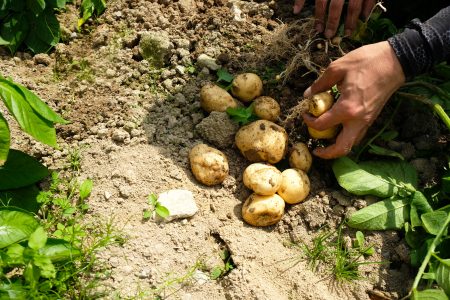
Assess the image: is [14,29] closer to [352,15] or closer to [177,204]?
[177,204]

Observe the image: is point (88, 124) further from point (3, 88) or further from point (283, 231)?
point (283, 231)

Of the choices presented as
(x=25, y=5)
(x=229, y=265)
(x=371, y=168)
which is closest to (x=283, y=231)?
(x=229, y=265)

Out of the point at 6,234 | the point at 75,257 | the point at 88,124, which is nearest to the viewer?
the point at 6,234

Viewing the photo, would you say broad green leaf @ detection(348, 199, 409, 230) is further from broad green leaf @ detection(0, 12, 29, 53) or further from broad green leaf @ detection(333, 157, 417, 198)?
broad green leaf @ detection(0, 12, 29, 53)

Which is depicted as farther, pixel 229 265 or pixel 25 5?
pixel 25 5

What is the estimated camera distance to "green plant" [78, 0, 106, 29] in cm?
292

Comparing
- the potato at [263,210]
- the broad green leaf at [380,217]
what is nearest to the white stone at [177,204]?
the potato at [263,210]

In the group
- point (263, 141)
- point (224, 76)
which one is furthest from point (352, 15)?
point (263, 141)

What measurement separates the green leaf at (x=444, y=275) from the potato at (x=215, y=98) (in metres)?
1.25

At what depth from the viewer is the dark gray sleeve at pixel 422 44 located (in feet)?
7.07

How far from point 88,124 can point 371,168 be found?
1.47 metres

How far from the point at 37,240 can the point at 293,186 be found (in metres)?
1.16

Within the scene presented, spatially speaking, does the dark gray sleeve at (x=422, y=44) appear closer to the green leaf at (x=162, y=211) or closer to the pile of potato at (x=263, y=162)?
the pile of potato at (x=263, y=162)

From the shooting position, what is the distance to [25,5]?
8.76ft
